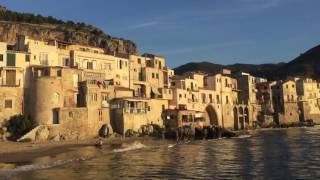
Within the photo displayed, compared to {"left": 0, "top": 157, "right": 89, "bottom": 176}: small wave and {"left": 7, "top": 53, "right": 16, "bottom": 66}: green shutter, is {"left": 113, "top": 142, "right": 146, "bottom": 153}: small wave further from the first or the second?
{"left": 7, "top": 53, "right": 16, "bottom": 66}: green shutter

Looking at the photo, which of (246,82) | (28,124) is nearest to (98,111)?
(28,124)

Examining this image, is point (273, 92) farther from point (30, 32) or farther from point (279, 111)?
point (30, 32)

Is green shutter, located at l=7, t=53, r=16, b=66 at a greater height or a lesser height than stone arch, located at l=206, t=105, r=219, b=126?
greater

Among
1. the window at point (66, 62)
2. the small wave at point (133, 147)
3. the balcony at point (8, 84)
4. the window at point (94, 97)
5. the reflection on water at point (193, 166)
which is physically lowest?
the reflection on water at point (193, 166)

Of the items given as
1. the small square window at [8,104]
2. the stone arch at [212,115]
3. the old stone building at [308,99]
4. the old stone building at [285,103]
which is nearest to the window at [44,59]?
the small square window at [8,104]

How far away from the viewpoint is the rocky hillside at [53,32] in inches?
4348

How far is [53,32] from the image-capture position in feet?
391

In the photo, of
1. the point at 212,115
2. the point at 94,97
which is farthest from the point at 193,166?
the point at 212,115

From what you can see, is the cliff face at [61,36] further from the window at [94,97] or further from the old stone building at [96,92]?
the window at [94,97]

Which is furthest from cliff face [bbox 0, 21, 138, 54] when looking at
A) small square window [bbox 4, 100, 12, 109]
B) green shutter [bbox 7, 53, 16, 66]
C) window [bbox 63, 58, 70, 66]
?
small square window [bbox 4, 100, 12, 109]

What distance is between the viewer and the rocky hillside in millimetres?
110438

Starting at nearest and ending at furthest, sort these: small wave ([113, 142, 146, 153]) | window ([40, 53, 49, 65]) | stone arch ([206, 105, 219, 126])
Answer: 1. small wave ([113, 142, 146, 153])
2. window ([40, 53, 49, 65])
3. stone arch ([206, 105, 219, 126])

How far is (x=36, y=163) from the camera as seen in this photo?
4003 cm

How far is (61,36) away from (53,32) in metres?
2.36
